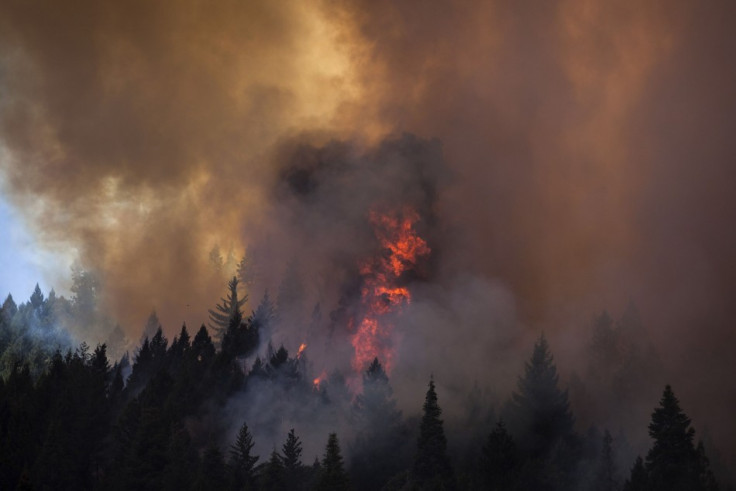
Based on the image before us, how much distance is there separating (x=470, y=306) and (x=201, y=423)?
50358mm

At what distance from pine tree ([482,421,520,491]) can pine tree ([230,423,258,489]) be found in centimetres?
2368

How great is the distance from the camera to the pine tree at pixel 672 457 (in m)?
78.2

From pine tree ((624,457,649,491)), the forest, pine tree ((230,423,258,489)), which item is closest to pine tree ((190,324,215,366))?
the forest

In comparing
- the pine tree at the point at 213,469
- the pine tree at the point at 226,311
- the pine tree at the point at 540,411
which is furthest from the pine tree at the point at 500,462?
the pine tree at the point at 226,311

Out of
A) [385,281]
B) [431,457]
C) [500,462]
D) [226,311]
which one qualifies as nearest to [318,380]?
[385,281]

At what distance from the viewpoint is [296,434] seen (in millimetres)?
102312

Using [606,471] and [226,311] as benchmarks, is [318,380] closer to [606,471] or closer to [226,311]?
[226,311]

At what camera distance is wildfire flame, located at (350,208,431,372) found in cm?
12712

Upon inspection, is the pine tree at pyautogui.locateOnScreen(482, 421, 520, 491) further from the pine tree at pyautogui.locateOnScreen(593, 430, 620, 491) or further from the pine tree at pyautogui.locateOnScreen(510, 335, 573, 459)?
the pine tree at pyautogui.locateOnScreen(593, 430, 620, 491)

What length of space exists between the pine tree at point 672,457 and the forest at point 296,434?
13 centimetres

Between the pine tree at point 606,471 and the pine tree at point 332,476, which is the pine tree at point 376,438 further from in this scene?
the pine tree at point 606,471

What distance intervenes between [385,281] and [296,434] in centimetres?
3908

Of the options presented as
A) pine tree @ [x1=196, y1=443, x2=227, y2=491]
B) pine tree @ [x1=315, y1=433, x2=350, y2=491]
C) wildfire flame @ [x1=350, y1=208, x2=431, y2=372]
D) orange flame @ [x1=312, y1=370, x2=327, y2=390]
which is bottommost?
pine tree @ [x1=315, y1=433, x2=350, y2=491]

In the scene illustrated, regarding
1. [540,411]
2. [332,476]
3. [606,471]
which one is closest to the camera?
[332,476]
